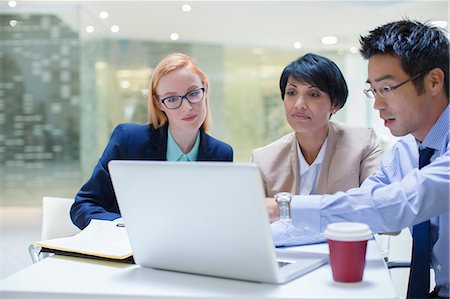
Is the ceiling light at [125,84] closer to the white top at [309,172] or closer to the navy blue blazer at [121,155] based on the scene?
the navy blue blazer at [121,155]

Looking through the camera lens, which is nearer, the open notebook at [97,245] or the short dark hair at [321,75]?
the open notebook at [97,245]

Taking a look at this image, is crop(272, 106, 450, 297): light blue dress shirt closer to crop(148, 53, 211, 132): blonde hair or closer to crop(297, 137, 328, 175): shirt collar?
crop(297, 137, 328, 175): shirt collar

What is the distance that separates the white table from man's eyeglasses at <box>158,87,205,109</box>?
117cm

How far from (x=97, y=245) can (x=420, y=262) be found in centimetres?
106

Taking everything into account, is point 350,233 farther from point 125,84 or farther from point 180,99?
point 125,84

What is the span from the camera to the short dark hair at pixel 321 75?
103 inches

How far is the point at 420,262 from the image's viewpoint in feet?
6.35

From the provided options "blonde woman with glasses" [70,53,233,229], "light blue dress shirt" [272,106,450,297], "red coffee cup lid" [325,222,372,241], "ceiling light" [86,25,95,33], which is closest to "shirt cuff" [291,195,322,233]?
"light blue dress shirt" [272,106,450,297]

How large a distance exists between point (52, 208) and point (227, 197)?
1.70 meters

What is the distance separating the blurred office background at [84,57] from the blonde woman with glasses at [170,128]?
435 centimetres

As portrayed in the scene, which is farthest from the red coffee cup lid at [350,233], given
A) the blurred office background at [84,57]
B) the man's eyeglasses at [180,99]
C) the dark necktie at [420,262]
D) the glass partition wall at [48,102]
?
the glass partition wall at [48,102]

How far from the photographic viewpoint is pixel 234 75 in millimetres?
10211

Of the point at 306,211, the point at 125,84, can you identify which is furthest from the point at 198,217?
the point at 125,84

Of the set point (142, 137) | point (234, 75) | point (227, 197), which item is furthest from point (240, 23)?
point (227, 197)
